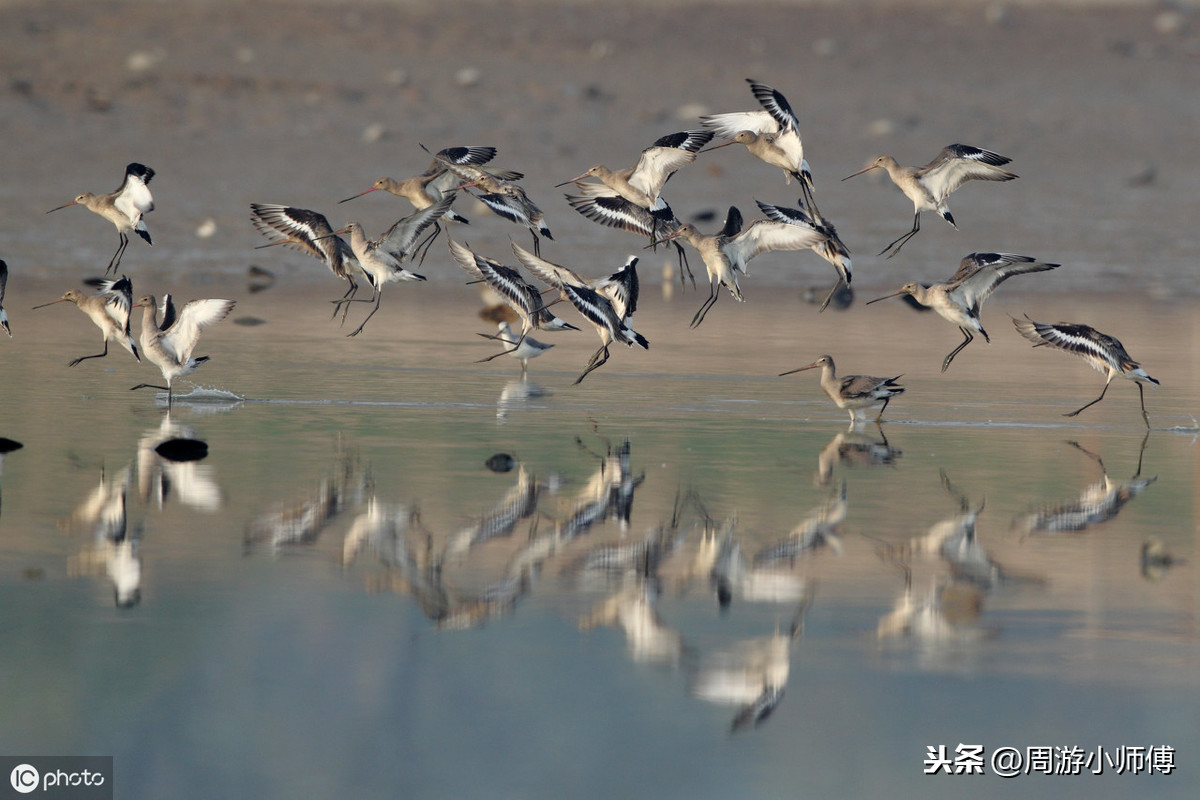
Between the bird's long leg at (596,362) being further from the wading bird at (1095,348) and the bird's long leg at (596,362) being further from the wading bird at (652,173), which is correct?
the wading bird at (1095,348)

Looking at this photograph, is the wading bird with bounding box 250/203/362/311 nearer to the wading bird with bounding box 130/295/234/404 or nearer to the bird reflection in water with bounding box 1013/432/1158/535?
the wading bird with bounding box 130/295/234/404

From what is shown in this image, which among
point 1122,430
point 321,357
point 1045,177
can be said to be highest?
point 1045,177

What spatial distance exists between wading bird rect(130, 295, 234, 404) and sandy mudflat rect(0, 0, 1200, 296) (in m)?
7.80

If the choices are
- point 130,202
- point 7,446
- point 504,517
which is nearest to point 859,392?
point 504,517

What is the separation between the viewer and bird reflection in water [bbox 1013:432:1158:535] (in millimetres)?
7281

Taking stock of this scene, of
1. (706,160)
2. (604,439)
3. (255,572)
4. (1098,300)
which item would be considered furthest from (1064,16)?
(255,572)

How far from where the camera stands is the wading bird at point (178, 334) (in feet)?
33.8

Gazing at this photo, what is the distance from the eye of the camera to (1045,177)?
1038 inches

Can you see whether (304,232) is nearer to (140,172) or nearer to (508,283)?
(140,172)

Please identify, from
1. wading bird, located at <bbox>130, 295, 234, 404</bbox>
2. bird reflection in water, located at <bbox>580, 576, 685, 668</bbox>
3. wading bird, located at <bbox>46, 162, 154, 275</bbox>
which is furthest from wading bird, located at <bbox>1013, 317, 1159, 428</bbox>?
wading bird, located at <bbox>46, 162, 154, 275</bbox>

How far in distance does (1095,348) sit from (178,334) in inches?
226

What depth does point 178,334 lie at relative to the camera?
10.4 meters

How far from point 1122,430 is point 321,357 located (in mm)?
5867

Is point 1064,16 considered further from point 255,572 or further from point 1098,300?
point 255,572
